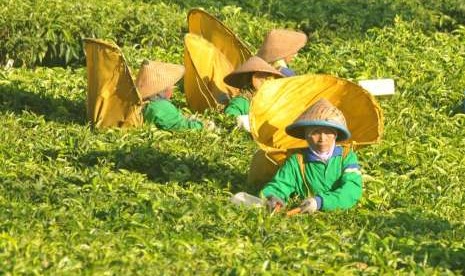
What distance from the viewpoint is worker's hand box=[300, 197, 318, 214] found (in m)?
8.71

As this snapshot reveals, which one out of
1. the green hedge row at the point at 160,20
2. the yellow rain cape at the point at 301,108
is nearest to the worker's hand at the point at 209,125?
the yellow rain cape at the point at 301,108

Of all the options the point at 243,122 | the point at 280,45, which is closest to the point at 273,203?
the point at 243,122

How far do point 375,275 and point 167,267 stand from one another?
40.1 inches

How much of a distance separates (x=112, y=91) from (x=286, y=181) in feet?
7.19

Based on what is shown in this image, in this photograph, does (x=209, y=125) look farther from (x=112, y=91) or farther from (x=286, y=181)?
(x=286, y=181)

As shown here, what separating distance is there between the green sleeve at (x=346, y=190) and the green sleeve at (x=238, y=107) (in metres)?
2.22

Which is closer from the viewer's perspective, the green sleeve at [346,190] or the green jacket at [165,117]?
the green sleeve at [346,190]

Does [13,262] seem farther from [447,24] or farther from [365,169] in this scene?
[447,24]

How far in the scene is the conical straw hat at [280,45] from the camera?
39.6ft

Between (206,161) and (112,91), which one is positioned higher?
(112,91)

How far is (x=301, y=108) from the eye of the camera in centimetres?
1023

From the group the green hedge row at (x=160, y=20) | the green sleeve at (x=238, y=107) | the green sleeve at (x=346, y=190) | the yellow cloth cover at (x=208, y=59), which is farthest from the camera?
the green hedge row at (x=160, y=20)

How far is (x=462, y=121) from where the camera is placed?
11633 millimetres

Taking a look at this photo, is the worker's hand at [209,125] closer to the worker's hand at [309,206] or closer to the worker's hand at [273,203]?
the worker's hand at [273,203]
